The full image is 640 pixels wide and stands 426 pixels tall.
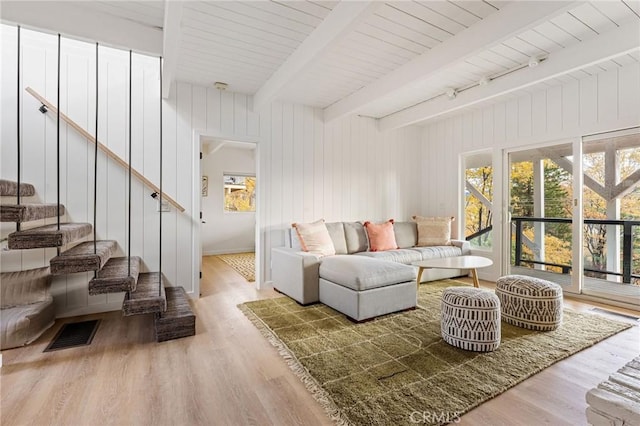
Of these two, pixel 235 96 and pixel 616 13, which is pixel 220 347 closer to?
pixel 235 96

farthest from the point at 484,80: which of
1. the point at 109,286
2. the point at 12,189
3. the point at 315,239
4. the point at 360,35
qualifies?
the point at 12,189

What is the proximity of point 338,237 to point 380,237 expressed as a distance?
0.64 meters

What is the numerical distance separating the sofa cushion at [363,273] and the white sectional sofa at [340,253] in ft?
0.69

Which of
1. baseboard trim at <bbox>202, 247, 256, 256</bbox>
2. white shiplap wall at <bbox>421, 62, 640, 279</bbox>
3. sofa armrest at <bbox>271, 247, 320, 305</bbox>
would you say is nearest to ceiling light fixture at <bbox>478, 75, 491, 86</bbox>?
white shiplap wall at <bbox>421, 62, 640, 279</bbox>

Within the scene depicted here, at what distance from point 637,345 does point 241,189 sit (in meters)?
7.09

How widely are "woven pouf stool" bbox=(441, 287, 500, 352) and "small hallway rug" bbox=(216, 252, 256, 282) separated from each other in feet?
9.72

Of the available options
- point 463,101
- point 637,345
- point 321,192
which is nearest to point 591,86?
point 463,101

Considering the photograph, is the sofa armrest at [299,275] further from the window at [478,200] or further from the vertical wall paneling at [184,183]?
the window at [478,200]

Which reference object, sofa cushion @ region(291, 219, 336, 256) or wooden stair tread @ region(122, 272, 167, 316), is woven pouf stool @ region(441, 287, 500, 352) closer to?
sofa cushion @ region(291, 219, 336, 256)

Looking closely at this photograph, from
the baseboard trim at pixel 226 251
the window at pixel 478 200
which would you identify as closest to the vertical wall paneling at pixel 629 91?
the window at pixel 478 200

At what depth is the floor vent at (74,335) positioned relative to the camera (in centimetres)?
237

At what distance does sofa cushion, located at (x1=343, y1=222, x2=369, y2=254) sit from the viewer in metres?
4.22

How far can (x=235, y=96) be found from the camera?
3.85m

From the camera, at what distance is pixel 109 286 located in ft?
7.81
